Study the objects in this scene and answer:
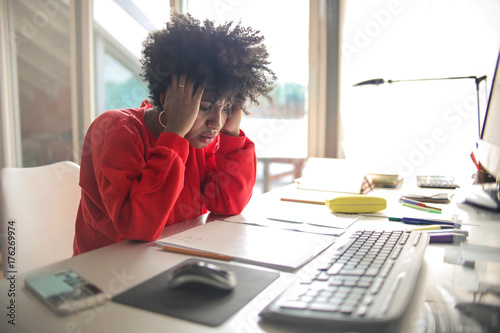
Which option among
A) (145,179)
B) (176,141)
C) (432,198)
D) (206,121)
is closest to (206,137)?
(206,121)

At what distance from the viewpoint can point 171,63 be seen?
1.05m

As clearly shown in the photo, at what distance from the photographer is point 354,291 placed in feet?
1.66

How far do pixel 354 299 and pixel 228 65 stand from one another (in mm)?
773

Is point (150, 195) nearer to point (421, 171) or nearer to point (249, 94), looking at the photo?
point (249, 94)

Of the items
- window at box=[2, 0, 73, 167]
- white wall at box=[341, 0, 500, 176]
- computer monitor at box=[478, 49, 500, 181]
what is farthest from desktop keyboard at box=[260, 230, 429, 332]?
window at box=[2, 0, 73, 167]

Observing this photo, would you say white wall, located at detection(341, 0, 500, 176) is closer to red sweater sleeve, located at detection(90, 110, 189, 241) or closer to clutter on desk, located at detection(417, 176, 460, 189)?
clutter on desk, located at detection(417, 176, 460, 189)

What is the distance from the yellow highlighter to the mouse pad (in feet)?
1.81

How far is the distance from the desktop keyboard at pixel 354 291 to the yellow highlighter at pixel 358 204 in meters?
0.40

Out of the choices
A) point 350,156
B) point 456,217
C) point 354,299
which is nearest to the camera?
point 354,299

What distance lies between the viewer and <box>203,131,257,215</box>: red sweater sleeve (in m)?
1.11

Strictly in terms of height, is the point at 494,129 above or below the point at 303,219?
above

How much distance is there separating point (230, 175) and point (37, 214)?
61 cm

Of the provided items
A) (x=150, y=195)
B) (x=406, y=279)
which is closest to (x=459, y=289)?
(x=406, y=279)

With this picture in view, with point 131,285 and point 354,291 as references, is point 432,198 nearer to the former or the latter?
point 354,291
